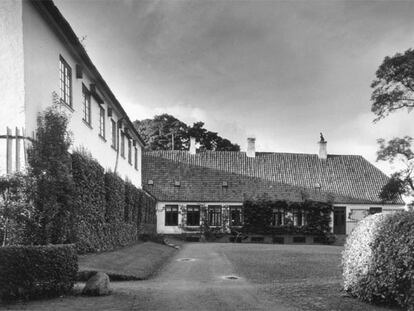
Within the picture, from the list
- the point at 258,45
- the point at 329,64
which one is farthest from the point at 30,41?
the point at 329,64

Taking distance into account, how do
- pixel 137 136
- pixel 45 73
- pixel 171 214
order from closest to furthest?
pixel 45 73 < pixel 137 136 < pixel 171 214

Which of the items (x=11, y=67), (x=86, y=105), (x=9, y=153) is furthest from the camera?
(x=86, y=105)

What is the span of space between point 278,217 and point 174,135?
2616cm

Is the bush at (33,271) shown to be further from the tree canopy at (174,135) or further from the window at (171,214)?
the tree canopy at (174,135)

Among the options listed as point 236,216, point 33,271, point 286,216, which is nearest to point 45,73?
point 33,271

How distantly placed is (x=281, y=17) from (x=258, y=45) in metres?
2.98

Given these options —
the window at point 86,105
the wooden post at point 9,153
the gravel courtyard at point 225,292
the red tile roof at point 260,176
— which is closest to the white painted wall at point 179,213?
the red tile roof at point 260,176

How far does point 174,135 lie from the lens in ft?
213

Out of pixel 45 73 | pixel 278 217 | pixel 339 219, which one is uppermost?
pixel 45 73

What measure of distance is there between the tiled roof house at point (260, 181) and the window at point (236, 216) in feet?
1.27

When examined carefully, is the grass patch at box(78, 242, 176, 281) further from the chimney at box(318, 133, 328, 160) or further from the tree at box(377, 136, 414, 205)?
the chimney at box(318, 133, 328, 160)

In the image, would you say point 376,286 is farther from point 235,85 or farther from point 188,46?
point 235,85

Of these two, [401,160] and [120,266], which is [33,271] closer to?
[120,266]

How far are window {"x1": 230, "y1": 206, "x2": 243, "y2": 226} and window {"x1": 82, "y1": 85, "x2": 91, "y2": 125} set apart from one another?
79.8ft
